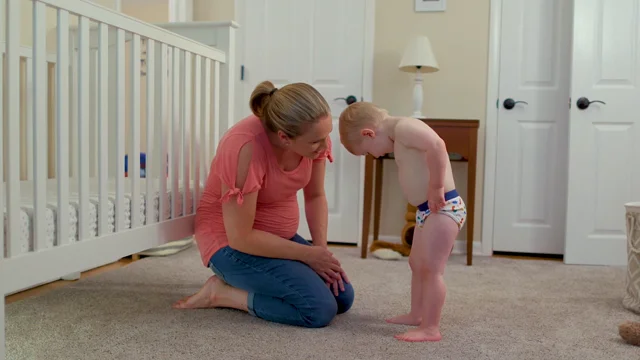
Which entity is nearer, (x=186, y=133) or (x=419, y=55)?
(x=186, y=133)

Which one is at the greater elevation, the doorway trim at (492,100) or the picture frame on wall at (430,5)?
the picture frame on wall at (430,5)

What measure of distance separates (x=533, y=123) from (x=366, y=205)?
3.36 ft

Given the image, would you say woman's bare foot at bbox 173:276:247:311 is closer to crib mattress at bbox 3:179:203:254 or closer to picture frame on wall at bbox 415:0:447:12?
crib mattress at bbox 3:179:203:254

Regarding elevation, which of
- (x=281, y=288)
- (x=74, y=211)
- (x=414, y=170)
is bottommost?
(x=281, y=288)

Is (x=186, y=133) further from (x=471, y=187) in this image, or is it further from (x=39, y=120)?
(x=471, y=187)

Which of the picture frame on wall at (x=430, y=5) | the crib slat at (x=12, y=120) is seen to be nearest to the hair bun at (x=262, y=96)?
the crib slat at (x=12, y=120)

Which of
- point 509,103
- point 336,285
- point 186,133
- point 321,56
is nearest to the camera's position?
point 336,285

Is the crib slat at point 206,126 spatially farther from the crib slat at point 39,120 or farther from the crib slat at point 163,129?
the crib slat at point 39,120

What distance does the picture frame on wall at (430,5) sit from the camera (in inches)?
132

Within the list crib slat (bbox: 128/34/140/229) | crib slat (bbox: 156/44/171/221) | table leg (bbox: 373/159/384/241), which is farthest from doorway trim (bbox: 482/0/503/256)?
crib slat (bbox: 128/34/140/229)

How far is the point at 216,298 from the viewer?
193cm

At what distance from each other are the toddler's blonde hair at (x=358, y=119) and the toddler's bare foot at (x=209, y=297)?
64 centimetres

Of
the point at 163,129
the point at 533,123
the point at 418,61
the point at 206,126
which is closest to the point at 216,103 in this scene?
the point at 206,126

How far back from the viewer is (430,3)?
3.36 meters
